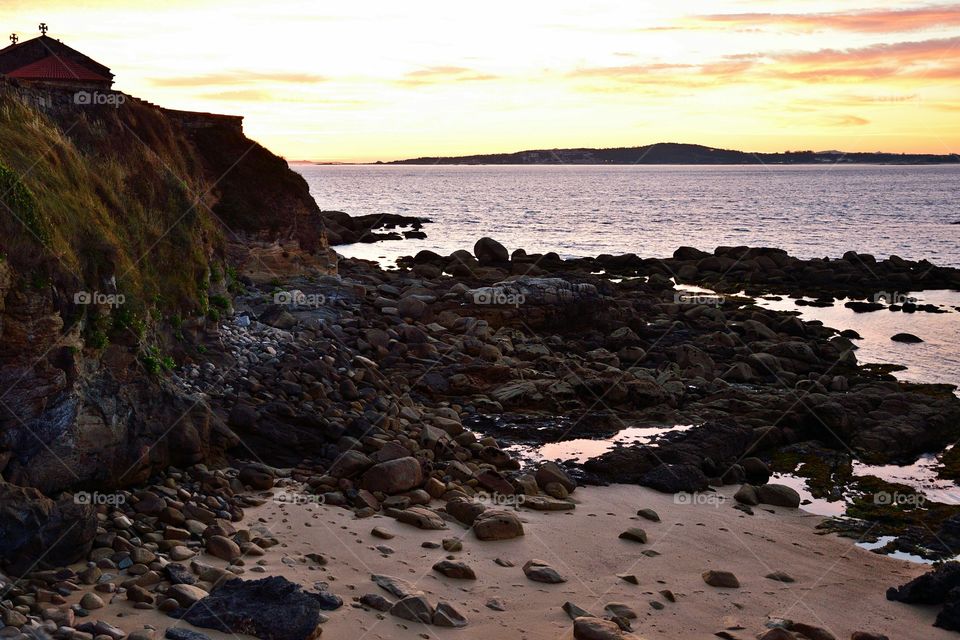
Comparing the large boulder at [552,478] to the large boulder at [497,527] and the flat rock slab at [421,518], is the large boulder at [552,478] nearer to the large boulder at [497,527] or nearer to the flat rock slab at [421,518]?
the large boulder at [497,527]

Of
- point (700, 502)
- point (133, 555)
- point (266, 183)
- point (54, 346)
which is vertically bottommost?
point (700, 502)

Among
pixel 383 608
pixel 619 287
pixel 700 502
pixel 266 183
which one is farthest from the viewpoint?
pixel 619 287

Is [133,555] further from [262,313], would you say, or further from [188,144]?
[188,144]

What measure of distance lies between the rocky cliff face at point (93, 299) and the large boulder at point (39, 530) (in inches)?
33.2

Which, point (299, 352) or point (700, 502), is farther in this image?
point (299, 352)

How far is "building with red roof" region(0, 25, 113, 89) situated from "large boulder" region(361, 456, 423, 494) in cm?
1130

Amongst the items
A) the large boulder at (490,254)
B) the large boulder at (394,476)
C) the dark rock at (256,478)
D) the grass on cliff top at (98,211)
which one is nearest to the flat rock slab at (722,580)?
the large boulder at (394,476)

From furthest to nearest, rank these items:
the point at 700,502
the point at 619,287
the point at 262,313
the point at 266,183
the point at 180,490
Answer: the point at 619,287
the point at 266,183
the point at 262,313
the point at 700,502
the point at 180,490

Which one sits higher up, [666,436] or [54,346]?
[54,346]

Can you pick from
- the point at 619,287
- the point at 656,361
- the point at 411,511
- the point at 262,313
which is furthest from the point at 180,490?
the point at 619,287

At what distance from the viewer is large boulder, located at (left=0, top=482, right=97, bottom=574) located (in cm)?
979

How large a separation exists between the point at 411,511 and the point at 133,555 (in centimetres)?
428

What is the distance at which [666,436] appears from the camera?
19.3 meters

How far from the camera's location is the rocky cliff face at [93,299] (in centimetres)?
1117
